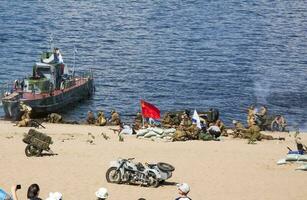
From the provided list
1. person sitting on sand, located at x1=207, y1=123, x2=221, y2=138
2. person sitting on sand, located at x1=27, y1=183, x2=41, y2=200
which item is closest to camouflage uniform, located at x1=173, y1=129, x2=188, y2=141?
person sitting on sand, located at x1=207, y1=123, x2=221, y2=138

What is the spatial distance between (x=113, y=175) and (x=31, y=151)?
516 centimetres

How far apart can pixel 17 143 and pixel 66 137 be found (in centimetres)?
309

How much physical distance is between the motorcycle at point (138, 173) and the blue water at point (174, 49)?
27.9 metres

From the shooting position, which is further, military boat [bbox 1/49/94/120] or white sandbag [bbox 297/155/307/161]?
military boat [bbox 1/49/94/120]

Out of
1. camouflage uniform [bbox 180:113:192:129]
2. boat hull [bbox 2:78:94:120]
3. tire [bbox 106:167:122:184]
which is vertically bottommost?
boat hull [bbox 2:78:94:120]

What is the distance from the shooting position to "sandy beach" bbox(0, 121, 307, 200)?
24.2 m

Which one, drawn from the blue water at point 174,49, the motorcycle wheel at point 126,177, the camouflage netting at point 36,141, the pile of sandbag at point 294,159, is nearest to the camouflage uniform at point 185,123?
the pile of sandbag at point 294,159

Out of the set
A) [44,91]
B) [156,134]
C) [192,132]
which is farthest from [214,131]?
[44,91]

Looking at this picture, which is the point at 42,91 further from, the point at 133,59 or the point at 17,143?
the point at 133,59

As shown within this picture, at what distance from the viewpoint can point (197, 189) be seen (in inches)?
970

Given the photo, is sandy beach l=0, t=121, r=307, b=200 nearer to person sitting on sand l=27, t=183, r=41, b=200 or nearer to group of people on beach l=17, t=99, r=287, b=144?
group of people on beach l=17, t=99, r=287, b=144

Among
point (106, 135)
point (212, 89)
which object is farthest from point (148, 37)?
point (106, 135)

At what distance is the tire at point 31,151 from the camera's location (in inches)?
1129

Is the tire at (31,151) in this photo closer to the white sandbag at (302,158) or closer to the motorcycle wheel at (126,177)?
the motorcycle wheel at (126,177)
